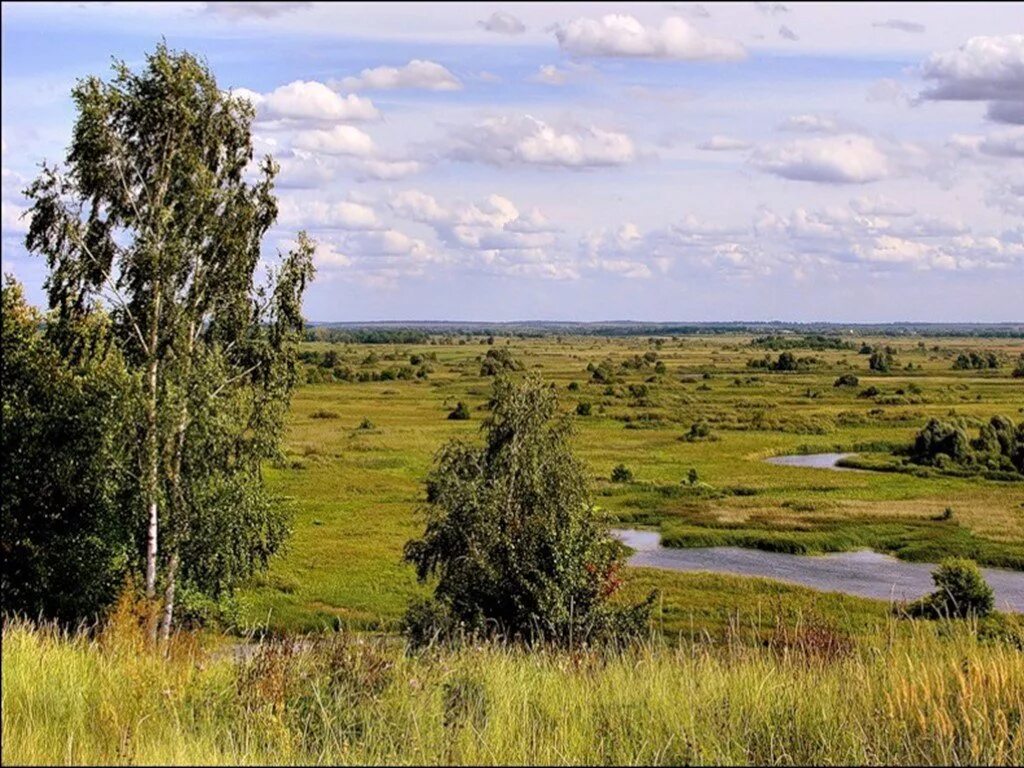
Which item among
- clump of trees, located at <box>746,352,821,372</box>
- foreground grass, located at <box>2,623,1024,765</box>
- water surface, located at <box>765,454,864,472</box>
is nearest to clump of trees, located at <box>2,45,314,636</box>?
foreground grass, located at <box>2,623,1024,765</box>

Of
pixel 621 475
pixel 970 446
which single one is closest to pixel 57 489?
pixel 621 475

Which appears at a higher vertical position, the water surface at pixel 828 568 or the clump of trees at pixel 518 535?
the clump of trees at pixel 518 535

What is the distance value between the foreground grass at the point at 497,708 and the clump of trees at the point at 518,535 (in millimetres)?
17032

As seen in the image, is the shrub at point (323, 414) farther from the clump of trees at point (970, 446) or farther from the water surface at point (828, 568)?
the water surface at point (828, 568)

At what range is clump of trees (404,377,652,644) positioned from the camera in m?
27.2

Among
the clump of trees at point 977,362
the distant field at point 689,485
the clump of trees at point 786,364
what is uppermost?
the clump of trees at point 977,362

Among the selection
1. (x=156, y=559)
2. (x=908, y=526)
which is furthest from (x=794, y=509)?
(x=156, y=559)

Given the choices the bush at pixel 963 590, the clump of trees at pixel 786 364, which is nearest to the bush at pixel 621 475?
the bush at pixel 963 590

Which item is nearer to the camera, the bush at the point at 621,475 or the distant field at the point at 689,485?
the distant field at the point at 689,485

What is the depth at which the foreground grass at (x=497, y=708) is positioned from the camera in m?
5.33

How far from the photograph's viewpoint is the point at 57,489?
26984 mm

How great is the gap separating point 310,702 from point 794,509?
5746 cm

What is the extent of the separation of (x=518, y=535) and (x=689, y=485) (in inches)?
1491

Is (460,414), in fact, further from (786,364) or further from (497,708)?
(497,708)
